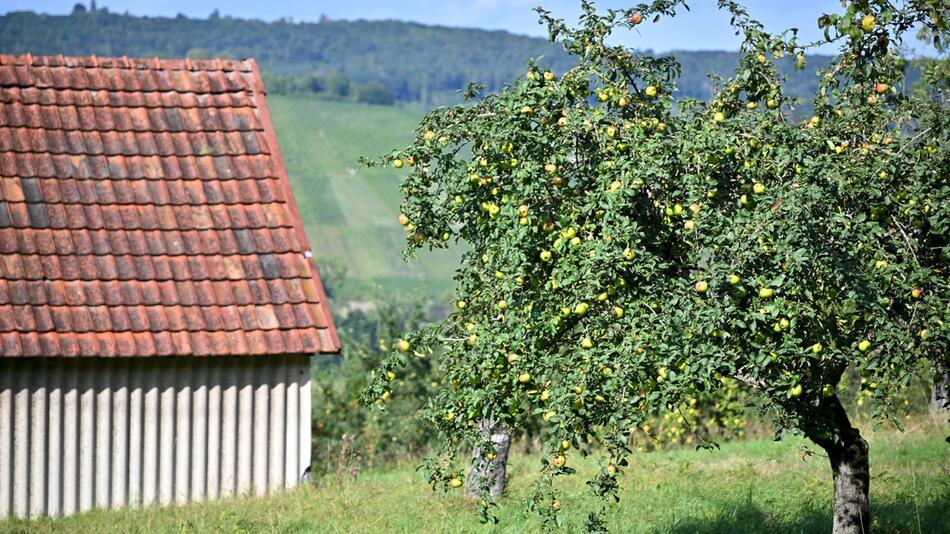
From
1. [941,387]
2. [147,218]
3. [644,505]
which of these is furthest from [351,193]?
[644,505]

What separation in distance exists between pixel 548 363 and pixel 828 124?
2532 millimetres

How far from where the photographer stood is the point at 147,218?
38.2ft

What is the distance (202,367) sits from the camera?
11.1 meters

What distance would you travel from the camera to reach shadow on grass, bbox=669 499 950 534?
9375 millimetres

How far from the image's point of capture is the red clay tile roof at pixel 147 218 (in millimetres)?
10797

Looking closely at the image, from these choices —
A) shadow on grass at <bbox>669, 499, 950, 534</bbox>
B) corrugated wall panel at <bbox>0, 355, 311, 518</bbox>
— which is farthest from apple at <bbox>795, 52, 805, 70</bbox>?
corrugated wall panel at <bbox>0, 355, 311, 518</bbox>

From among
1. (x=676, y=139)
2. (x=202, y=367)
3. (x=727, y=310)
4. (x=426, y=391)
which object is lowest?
(x=426, y=391)

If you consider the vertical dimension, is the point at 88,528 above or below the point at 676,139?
below

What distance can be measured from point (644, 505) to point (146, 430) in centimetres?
507

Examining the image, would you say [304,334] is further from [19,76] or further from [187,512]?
[19,76]

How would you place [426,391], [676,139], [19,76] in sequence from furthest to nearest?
[426,391], [19,76], [676,139]

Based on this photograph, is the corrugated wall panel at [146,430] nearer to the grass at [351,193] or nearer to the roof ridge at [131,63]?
the roof ridge at [131,63]

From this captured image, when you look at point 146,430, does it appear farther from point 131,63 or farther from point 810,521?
point 810,521

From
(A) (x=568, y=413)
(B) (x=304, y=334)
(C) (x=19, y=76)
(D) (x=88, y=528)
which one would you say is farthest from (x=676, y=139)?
(C) (x=19, y=76)
